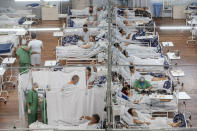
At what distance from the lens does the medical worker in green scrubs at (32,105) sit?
353 inches

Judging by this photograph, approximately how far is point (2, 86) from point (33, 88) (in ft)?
8.75

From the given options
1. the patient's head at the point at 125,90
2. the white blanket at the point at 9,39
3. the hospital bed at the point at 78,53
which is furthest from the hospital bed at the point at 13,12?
the patient's head at the point at 125,90

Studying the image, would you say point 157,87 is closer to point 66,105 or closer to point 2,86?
point 66,105

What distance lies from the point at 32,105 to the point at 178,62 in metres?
5.78

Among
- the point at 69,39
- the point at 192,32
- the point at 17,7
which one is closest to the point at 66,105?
the point at 69,39

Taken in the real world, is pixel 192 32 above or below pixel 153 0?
below

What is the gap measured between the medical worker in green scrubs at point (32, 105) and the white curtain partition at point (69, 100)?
0.69 feet

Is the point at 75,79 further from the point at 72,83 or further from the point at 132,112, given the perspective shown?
the point at 132,112

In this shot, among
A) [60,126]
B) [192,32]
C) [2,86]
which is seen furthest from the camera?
[192,32]

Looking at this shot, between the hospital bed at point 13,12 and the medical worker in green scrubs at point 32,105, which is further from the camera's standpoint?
the hospital bed at point 13,12

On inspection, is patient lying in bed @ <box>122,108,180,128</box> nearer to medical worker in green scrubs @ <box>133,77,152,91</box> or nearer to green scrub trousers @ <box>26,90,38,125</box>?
medical worker in green scrubs @ <box>133,77,152,91</box>

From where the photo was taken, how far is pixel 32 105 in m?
9.08

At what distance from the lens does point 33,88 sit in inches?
358

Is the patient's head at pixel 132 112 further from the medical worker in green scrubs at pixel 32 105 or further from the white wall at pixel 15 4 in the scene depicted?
the white wall at pixel 15 4
